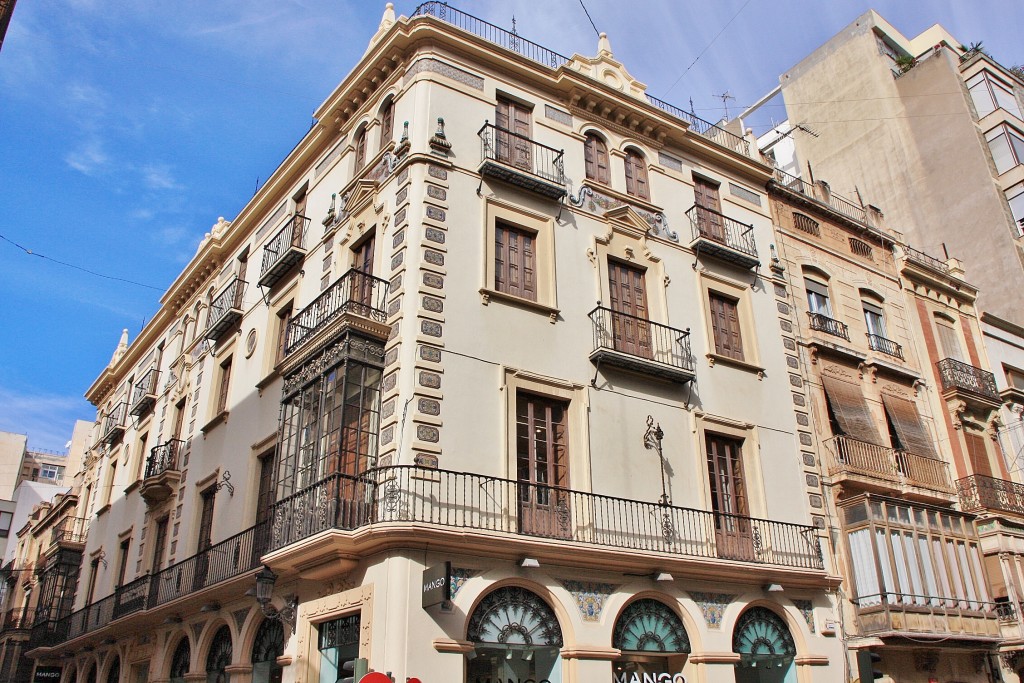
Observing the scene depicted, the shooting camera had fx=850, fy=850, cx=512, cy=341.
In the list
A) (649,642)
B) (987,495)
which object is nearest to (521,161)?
(649,642)

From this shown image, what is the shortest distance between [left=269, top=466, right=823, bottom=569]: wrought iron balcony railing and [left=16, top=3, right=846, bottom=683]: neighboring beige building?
0.05 meters

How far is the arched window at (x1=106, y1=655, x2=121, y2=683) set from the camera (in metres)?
21.6

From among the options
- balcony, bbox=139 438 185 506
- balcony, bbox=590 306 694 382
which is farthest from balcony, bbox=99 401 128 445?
balcony, bbox=590 306 694 382

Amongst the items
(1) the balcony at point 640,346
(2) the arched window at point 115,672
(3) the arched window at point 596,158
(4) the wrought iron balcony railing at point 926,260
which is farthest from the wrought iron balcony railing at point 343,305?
(4) the wrought iron balcony railing at point 926,260

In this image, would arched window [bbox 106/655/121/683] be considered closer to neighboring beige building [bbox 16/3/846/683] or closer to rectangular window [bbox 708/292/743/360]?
neighboring beige building [bbox 16/3/846/683]

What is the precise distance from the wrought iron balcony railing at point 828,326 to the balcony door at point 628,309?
5.20 m

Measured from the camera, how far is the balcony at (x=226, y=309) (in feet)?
69.5

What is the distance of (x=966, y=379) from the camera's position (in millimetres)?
22922

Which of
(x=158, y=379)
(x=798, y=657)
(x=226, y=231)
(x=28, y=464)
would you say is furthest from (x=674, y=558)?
(x=28, y=464)

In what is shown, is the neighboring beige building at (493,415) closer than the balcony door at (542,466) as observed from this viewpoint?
Yes

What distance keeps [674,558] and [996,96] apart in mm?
26829

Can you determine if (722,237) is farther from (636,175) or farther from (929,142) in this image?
(929,142)

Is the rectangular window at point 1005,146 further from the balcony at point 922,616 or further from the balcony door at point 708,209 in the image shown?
the balcony at point 922,616

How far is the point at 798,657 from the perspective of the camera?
15.9m
